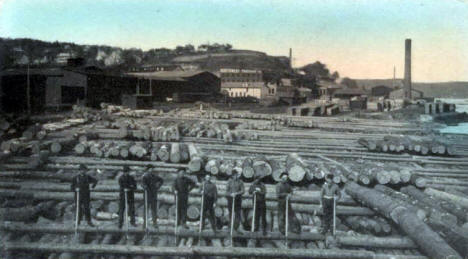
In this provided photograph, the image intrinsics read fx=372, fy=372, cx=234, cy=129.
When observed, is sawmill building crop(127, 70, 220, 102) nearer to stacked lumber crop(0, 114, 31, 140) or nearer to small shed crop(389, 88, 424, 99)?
stacked lumber crop(0, 114, 31, 140)

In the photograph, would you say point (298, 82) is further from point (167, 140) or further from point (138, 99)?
point (167, 140)

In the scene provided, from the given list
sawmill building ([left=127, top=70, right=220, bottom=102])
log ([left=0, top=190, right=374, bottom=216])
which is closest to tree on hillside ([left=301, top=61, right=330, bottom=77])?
sawmill building ([left=127, top=70, right=220, bottom=102])

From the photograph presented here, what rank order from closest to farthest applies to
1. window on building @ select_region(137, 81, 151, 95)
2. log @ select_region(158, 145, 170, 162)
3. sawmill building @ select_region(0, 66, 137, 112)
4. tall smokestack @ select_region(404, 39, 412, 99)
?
1. log @ select_region(158, 145, 170, 162)
2. sawmill building @ select_region(0, 66, 137, 112)
3. window on building @ select_region(137, 81, 151, 95)
4. tall smokestack @ select_region(404, 39, 412, 99)

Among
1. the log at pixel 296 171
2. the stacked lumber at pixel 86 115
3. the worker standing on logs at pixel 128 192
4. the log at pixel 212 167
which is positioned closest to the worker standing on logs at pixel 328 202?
the log at pixel 296 171

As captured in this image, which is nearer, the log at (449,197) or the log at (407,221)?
the log at (407,221)

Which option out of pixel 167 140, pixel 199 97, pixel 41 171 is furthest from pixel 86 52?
pixel 41 171

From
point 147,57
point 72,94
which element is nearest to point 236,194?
point 72,94

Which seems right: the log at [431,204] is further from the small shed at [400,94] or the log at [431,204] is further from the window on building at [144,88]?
the small shed at [400,94]

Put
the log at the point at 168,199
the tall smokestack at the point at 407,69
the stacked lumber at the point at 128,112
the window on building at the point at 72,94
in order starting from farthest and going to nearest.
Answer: the tall smokestack at the point at 407,69 → the window on building at the point at 72,94 → the stacked lumber at the point at 128,112 → the log at the point at 168,199

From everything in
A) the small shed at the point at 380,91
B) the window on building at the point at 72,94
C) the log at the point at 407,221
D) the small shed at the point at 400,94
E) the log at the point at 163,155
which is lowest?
the log at the point at 407,221
